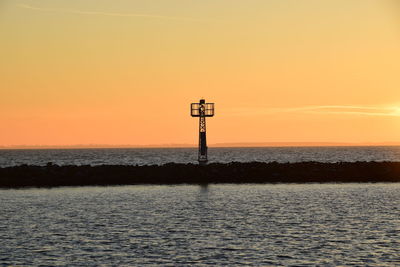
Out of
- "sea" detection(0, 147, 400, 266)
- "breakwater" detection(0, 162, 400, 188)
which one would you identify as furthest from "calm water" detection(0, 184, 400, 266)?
"breakwater" detection(0, 162, 400, 188)

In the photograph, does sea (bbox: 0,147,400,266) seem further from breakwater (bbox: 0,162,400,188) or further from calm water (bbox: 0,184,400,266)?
breakwater (bbox: 0,162,400,188)

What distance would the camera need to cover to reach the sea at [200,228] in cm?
2638

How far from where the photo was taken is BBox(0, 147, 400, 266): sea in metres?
26.4

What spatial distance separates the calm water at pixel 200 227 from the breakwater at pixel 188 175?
928cm

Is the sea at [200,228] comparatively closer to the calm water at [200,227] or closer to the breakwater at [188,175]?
the calm water at [200,227]

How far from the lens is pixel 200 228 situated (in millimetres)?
34188

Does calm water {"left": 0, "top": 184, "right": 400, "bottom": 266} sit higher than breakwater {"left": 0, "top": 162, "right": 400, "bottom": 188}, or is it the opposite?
breakwater {"left": 0, "top": 162, "right": 400, "bottom": 188}

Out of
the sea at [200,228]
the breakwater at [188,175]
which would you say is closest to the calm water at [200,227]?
the sea at [200,228]

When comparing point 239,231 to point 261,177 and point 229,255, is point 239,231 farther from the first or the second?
point 261,177

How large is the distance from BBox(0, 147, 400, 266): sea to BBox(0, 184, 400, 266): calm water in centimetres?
5

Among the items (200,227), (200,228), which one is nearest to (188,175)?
(200,227)

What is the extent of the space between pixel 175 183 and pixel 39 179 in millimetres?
13998

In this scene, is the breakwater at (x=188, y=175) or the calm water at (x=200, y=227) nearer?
the calm water at (x=200, y=227)

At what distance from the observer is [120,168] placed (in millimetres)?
73000
